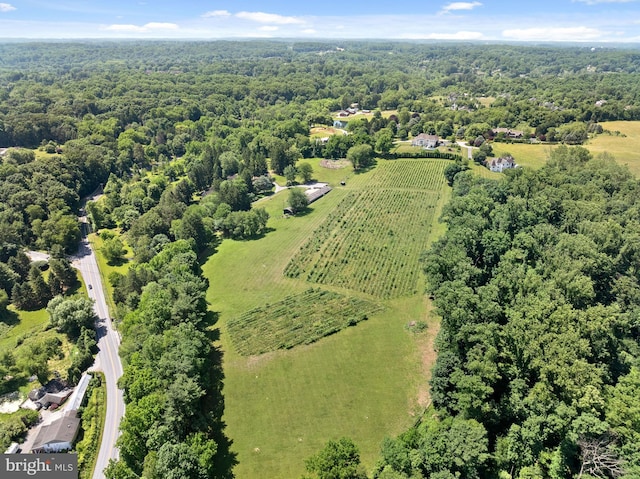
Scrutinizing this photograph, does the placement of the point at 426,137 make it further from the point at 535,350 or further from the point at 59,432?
the point at 59,432

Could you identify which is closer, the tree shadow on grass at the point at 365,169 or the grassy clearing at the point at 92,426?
the grassy clearing at the point at 92,426

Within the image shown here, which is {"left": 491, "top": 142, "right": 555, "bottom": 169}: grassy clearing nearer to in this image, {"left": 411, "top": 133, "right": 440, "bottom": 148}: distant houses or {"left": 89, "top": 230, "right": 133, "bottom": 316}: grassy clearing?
{"left": 411, "top": 133, "right": 440, "bottom": 148}: distant houses

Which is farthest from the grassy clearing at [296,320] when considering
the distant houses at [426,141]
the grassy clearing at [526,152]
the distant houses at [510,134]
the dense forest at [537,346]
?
the distant houses at [510,134]

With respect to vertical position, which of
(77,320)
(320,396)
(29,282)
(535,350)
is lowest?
(320,396)

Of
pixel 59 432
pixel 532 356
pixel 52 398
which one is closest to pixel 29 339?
pixel 52 398

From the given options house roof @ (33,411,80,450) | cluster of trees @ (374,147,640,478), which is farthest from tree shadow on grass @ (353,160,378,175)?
house roof @ (33,411,80,450)

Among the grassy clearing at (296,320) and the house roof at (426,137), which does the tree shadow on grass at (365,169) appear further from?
the grassy clearing at (296,320)

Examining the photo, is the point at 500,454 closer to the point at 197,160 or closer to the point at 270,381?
the point at 270,381
